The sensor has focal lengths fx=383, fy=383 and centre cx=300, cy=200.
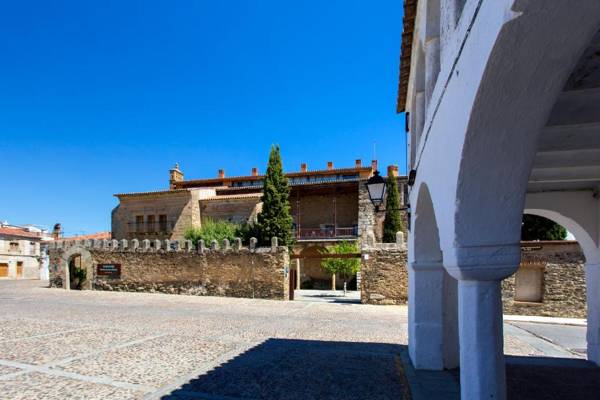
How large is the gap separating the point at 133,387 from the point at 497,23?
587 cm

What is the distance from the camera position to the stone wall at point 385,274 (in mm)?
16672

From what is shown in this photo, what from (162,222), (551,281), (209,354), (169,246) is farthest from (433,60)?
(162,222)

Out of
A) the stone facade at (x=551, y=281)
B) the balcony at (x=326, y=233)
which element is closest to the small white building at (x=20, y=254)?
the balcony at (x=326, y=233)

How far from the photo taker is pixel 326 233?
32.0m

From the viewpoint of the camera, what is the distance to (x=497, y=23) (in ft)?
5.29

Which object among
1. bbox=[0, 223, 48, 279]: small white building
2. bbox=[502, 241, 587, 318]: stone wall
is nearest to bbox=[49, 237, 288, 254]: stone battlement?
Result: bbox=[502, 241, 587, 318]: stone wall

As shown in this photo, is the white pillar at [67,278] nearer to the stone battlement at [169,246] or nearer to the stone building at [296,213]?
the stone battlement at [169,246]

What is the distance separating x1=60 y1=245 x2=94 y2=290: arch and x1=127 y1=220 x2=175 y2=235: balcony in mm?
8944

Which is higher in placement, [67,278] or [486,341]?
[486,341]

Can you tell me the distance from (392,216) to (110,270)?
1871 centimetres

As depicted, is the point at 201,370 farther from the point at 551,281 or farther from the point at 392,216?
the point at 392,216

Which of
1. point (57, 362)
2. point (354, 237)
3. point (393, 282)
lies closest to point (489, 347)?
point (57, 362)

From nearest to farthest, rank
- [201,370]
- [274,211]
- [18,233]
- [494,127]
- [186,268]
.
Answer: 1. [494,127]
2. [201,370]
3. [186,268]
4. [274,211]
5. [18,233]

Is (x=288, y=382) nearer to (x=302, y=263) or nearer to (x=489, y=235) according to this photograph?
(x=489, y=235)
